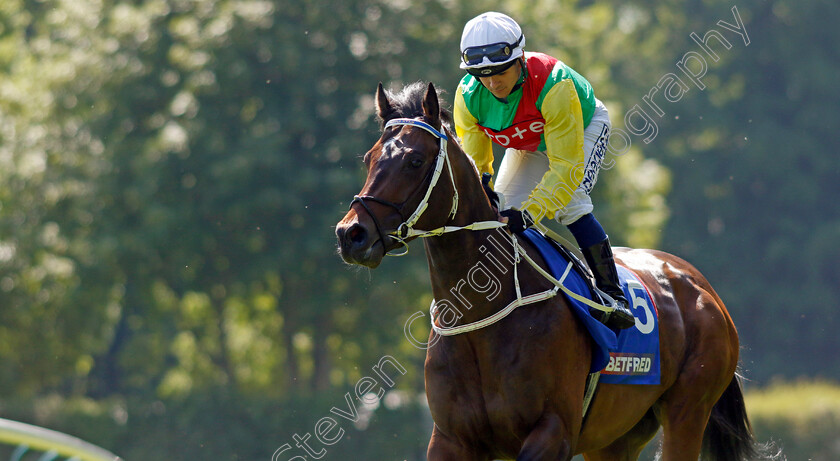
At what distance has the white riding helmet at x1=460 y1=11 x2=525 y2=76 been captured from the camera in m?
4.79

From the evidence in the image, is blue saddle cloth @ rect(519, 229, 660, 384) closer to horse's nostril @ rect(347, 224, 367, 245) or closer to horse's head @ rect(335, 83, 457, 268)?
horse's head @ rect(335, 83, 457, 268)

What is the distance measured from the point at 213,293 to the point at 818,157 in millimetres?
20020

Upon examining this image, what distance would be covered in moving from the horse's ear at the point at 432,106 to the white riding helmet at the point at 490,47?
0.30 meters

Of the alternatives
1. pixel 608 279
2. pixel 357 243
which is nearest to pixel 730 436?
pixel 608 279

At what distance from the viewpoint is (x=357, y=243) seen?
4.07m

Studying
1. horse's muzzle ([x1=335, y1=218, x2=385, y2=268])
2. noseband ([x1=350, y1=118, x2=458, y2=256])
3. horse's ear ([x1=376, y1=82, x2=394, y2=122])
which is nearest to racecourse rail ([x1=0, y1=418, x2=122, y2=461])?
horse's muzzle ([x1=335, y1=218, x2=385, y2=268])

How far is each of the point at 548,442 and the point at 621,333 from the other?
3.41 ft

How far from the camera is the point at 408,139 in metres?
4.47

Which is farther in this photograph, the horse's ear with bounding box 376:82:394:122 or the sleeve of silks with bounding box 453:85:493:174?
the sleeve of silks with bounding box 453:85:493:174

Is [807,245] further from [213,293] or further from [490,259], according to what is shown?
[490,259]

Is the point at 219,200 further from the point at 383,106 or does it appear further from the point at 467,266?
the point at 467,266

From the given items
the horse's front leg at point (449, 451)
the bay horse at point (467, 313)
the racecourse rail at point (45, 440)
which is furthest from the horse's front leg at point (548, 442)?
the racecourse rail at point (45, 440)

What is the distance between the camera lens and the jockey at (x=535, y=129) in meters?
4.84

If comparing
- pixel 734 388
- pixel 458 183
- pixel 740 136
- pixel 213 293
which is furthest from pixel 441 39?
pixel 740 136
